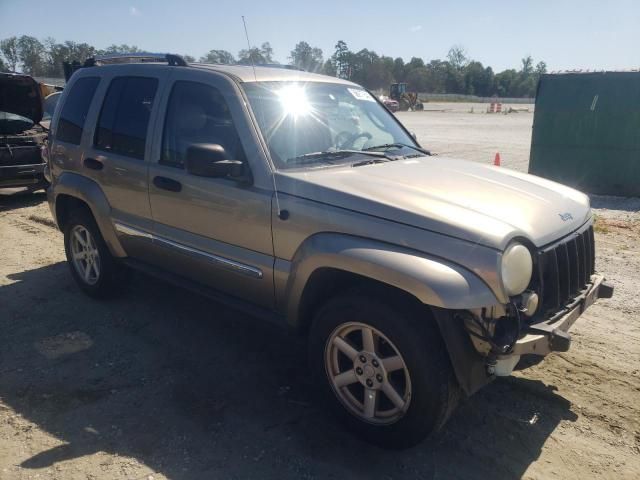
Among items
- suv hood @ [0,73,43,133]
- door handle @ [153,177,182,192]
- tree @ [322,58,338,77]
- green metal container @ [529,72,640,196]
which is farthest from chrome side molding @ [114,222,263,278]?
green metal container @ [529,72,640,196]

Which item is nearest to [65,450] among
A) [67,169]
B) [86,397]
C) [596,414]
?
[86,397]

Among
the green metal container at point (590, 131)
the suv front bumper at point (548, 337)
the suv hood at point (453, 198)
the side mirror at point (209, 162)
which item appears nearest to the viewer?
the suv front bumper at point (548, 337)

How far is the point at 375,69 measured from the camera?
4001 inches

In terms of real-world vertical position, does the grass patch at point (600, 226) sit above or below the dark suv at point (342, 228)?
below

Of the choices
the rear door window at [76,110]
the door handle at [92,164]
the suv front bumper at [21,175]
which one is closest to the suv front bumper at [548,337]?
the door handle at [92,164]

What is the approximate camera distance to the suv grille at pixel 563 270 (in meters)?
2.83

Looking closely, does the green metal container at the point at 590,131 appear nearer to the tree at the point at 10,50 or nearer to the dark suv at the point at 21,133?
the dark suv at the point at 21,133

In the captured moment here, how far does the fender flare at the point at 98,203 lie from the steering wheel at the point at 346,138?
7.12 feet

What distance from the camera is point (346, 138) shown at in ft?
12.8

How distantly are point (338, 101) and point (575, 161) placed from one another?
7794 millimetres

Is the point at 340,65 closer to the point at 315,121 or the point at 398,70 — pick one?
the point at 315,121

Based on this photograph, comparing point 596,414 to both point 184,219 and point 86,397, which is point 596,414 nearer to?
point 184,219

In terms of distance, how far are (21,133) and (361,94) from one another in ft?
27.5

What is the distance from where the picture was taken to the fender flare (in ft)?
15.1
